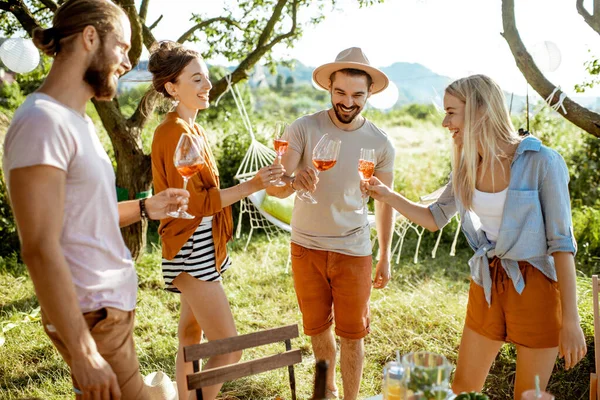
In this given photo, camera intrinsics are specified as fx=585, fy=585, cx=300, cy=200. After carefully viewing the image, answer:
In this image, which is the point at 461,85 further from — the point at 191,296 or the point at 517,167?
the point at 191,296

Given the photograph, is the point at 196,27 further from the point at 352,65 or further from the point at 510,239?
the point at 510,239

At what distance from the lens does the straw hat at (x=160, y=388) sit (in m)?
2.61

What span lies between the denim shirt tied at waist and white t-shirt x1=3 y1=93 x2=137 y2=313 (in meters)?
1.24

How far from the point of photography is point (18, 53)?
12.6 feet

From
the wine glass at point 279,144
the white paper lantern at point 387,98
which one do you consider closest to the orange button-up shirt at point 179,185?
the wine glass at point 279,144

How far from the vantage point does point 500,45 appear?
152 inches

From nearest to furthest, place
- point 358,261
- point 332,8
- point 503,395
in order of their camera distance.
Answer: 1. point 358,261
2. point 503,395
3. point 332,8

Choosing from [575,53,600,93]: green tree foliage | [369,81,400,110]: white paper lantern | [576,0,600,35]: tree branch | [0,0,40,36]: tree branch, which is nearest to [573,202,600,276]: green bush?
[575,53,600,93]: green tree foliage

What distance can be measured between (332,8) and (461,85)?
339cm

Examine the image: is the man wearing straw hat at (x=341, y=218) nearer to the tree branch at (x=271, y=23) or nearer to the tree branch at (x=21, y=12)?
the tree branch at (x=271, y=23)

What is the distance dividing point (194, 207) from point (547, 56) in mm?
2455

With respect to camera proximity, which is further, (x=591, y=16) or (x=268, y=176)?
(x=591, y=16)

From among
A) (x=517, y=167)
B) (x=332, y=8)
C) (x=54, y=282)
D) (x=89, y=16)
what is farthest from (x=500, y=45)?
(x=54, y=282)

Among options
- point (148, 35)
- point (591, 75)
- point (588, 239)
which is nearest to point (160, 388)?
point (148, 35)
